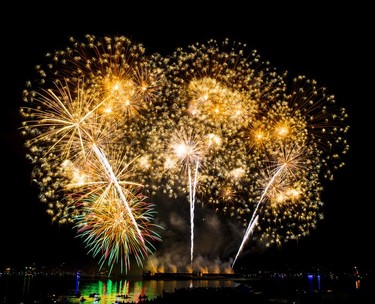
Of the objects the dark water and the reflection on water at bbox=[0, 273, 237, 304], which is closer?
the dark water

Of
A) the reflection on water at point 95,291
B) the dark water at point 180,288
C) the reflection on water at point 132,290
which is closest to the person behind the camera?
the dark water at point 180,288

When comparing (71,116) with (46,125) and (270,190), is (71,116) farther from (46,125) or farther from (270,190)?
(270,190)

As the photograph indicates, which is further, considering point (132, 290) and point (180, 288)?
point (132, 290)

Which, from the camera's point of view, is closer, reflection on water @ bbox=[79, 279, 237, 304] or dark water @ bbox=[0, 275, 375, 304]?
dark water @ bbox=[0, 275, 375, 304]

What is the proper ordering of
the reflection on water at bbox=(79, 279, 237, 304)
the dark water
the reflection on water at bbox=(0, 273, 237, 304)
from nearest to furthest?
the dark water < the reflection on water at bbox=(0, 273, 237, 304) < the reflection on water at bbox=(79, 279, 237, 304)

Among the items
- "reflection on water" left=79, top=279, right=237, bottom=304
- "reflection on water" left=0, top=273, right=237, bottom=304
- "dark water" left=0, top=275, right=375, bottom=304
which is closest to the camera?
"dark water" left=0, top=275, right=375, bottom=304

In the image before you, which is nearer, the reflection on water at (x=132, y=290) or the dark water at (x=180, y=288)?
the dark water at (x=180, y=288)

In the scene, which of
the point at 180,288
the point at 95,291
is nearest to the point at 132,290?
the point at 95,291

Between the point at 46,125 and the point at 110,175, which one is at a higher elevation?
the point at 46,125

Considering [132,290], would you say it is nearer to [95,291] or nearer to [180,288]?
[95,291]
